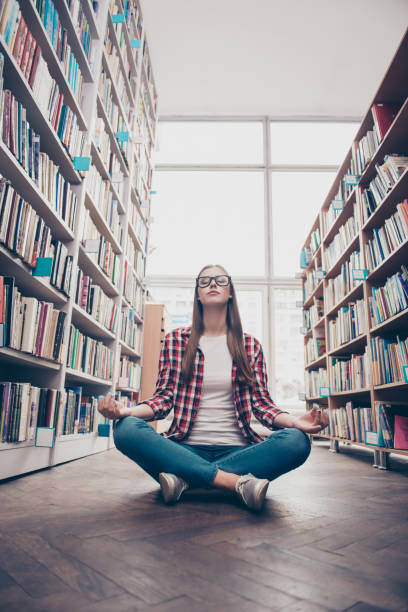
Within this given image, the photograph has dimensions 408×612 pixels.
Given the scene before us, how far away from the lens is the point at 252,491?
1.12 m

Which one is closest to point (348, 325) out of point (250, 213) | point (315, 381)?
point (315, 381)

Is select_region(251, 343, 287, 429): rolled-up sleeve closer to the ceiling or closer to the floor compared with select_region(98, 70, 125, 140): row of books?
closer to the floor

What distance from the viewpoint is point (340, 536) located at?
958 millimetres

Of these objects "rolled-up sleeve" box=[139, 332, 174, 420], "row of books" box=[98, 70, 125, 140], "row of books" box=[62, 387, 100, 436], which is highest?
"row of books" box=[98, 70, 125, 140]

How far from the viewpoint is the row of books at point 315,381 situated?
12.1 ft

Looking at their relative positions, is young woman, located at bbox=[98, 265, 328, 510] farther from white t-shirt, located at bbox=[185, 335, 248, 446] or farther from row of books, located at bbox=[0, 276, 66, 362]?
row of books, located at bbox=[0, 276, 66, 362]

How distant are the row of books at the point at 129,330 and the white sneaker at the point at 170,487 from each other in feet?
7.00

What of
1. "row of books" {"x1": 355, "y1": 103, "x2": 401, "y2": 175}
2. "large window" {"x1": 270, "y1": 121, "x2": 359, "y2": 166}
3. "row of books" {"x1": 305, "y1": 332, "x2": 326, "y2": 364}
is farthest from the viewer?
"large window" {"x1": 270, "y1": 121, "x2": 359, "y2": 166}

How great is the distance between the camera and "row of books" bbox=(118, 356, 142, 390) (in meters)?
3.21

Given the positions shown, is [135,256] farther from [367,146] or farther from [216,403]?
[216,403]

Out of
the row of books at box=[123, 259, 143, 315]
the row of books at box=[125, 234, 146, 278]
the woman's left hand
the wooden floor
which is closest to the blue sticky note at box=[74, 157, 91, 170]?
the row of books at box=[123, 259, 143, 315]

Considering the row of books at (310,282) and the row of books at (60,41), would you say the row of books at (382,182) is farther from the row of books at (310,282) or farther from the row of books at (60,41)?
the row of books at (60,41)

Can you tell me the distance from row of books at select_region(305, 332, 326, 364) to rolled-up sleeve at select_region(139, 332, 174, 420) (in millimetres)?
2572

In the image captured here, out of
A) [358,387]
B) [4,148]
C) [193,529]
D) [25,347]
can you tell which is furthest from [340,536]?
[358,387]
